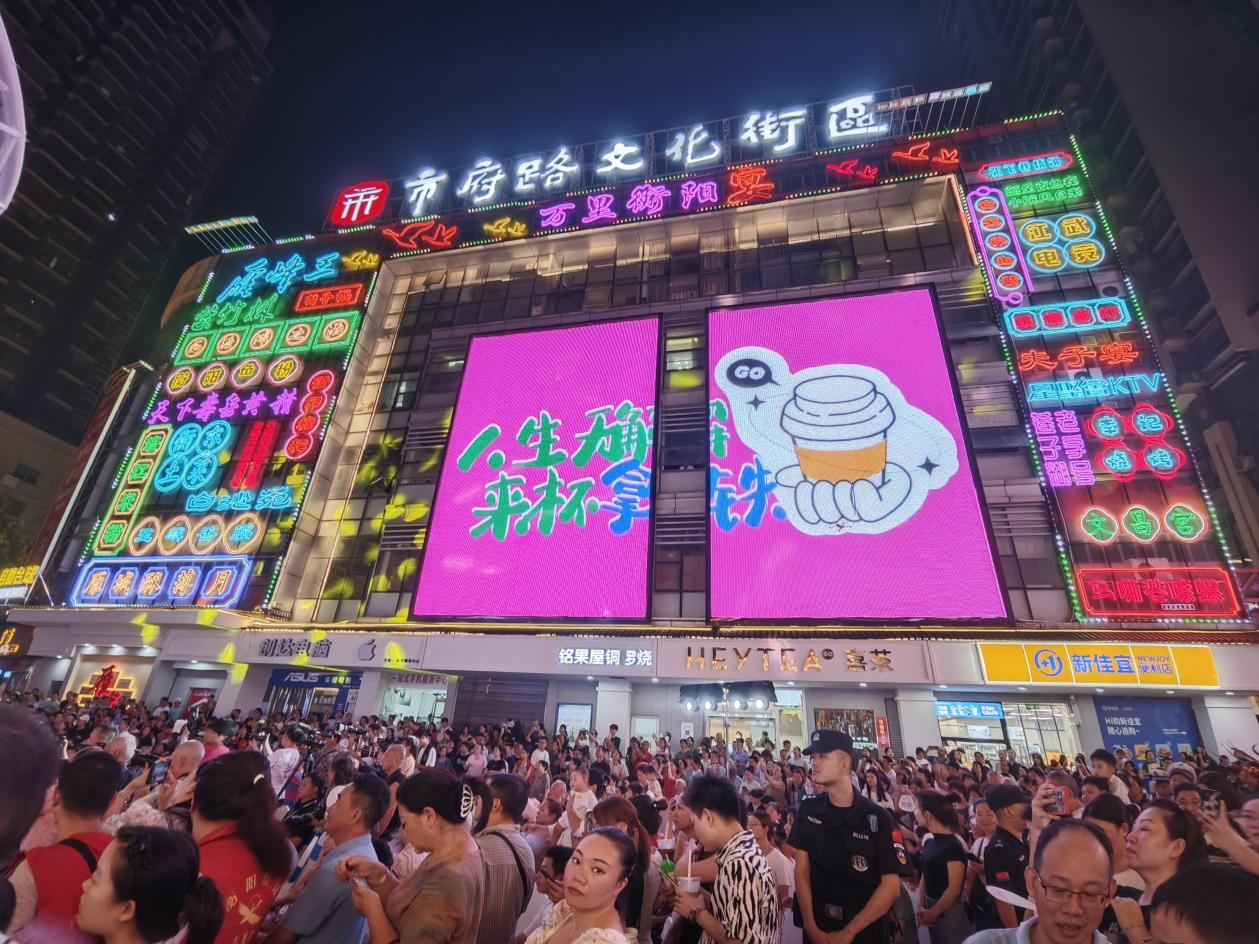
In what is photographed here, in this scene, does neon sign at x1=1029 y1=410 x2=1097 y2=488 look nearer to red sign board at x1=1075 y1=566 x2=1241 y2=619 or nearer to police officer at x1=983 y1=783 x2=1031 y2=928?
red sign board at x1=1075 y1=566 x2=1241 y2=619

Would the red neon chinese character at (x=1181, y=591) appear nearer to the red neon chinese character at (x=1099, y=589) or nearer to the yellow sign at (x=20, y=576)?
the red neon chinese character at (x=1099, y=589)

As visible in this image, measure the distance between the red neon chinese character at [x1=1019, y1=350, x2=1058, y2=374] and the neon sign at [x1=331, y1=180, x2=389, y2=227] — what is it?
96.7 ft

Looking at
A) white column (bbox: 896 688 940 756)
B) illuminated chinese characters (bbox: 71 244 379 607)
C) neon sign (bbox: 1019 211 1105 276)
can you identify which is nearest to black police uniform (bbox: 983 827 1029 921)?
white column (bbox: 896 688 940 756)

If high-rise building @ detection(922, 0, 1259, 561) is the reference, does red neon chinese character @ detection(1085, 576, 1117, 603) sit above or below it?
below

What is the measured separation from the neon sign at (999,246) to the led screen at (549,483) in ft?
37.4

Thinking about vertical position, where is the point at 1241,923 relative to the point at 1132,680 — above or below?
below

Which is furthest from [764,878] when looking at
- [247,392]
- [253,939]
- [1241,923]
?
[247,392]

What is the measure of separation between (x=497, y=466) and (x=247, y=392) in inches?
494

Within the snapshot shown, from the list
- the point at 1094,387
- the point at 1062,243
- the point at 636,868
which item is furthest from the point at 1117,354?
the point at 636,868

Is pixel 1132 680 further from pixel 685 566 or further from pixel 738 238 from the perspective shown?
pixel 738 238

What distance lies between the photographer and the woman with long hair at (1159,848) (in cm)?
313

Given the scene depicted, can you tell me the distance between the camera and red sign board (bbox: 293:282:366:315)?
2688 cm

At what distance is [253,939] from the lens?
3.12 meters

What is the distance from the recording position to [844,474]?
17.5m
